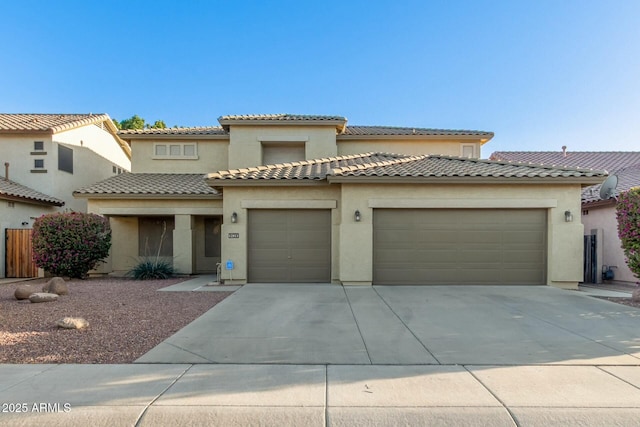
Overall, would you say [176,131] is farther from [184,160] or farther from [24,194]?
[24,194]

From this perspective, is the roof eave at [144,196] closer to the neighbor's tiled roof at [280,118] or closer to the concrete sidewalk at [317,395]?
the neighbor's tiled roof at [280,118]

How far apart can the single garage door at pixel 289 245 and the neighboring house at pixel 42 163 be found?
10.3 meters

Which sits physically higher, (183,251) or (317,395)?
(183,251)

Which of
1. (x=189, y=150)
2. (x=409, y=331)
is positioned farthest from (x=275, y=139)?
(x=409, y=331)

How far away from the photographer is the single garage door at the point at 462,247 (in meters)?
11.2

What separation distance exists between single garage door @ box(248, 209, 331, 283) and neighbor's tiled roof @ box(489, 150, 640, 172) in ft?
44.3

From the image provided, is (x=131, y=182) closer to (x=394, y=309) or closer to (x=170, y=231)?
(x=170, y=231)

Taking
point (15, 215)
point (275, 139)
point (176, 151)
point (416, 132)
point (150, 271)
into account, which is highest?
point (416, 132)

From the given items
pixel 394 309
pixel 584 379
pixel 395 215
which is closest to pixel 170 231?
pixel 395 215

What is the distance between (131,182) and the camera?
15.8 m

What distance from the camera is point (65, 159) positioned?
17.7 metres

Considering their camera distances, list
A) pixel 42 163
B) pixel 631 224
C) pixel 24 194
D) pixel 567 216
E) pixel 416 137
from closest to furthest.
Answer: pixel 631 224 → pixel 567 216 → pixel 24 194 → pixel 42 163 → pixel 416 137

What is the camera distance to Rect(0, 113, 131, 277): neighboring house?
15156 mm

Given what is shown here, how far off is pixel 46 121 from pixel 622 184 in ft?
88.9
